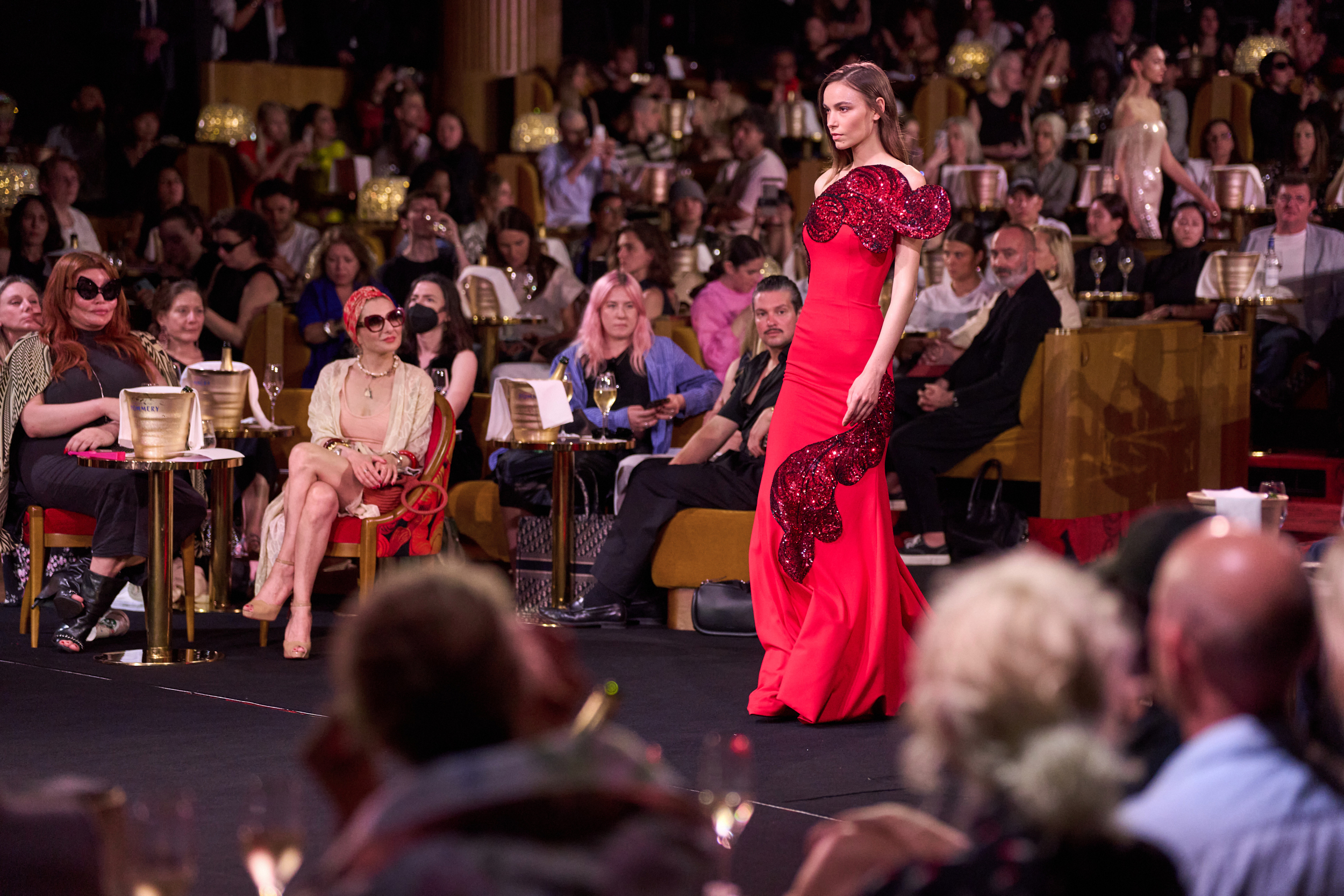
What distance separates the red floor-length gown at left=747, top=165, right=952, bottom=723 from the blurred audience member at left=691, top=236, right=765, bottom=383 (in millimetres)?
2928

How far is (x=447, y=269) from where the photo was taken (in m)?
8.48

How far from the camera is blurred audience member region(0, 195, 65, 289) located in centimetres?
867

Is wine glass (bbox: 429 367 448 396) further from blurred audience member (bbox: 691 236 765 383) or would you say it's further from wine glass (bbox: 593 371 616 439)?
blurred audience member (bbox: 691 236 765 383)

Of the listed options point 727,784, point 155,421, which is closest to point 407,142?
point 155,421

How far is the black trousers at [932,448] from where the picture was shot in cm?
673

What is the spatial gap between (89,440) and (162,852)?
13.2 ft

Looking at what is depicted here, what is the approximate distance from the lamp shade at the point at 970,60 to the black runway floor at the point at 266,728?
866 cm

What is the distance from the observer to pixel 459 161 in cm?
1137

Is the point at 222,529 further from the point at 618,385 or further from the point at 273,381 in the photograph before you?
the point at 618,385

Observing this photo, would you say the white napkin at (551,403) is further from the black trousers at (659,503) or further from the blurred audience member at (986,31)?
the blurred audience member at (986,31)

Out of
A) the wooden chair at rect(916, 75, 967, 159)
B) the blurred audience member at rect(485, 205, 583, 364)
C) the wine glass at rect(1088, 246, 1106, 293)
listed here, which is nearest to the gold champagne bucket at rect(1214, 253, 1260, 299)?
the wine glass at rect(1088, 246, 1106, 293)

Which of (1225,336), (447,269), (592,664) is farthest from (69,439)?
(1225,336)

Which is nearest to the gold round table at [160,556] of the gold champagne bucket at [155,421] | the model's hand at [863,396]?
the gold champagne bucket at [155,421]

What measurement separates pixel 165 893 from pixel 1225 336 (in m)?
6.76
